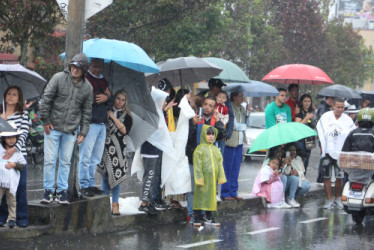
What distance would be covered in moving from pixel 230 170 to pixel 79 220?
387cm

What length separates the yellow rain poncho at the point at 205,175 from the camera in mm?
10547

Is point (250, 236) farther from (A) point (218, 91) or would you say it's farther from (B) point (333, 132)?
(B) point (333, 132)

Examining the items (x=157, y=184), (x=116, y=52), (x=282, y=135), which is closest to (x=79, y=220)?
(x=157, y=184)

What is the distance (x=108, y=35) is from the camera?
1001 inches

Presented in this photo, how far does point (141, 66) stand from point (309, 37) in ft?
127

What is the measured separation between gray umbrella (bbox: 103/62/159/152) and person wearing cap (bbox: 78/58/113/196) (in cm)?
76

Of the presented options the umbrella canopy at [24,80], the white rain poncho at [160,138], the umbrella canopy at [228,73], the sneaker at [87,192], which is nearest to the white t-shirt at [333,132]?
the umbrella canopy at [228,73]

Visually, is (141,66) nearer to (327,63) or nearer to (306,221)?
(306,221)

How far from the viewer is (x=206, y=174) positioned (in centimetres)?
1062

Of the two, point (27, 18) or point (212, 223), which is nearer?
point (212, 223)

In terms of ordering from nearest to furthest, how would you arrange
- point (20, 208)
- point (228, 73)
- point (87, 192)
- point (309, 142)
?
1. point (20, 208)
2. point (87, 192)
3. point (228, 73)
4. point (309, 142)

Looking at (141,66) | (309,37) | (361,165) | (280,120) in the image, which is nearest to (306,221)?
(361,165)

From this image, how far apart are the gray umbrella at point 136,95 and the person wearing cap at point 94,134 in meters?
0.76

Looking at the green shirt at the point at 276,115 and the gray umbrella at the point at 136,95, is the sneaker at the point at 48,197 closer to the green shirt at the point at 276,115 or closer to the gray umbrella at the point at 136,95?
the gray umbrella at the point at 136,95
